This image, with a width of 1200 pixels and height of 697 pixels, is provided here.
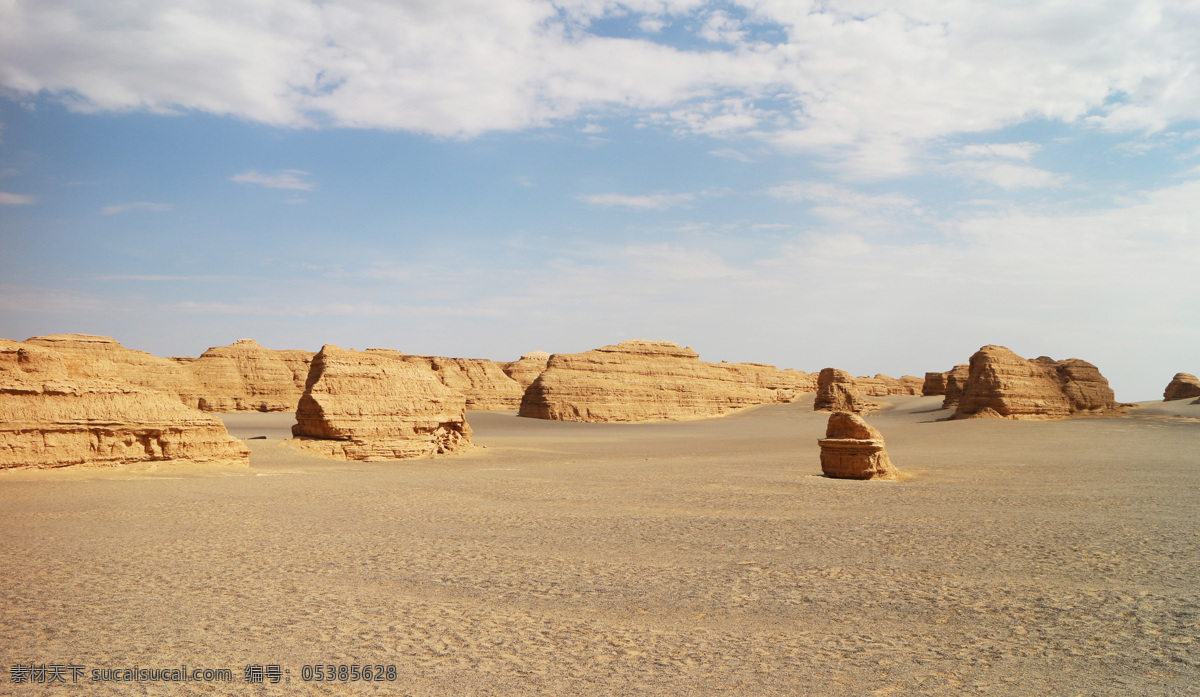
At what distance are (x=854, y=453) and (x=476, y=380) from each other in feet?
187

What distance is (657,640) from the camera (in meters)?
5.24

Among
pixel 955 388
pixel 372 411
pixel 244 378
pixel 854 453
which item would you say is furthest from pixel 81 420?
pixel 955 388

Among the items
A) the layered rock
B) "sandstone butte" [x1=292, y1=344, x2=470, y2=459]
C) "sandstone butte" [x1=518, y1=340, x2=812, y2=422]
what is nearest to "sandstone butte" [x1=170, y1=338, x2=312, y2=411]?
"sandstone butte" [x1=518, y1=340, x2=812, y2=422]

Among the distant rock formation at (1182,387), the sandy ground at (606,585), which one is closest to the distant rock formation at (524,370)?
the distant rock formation at (1182,387)

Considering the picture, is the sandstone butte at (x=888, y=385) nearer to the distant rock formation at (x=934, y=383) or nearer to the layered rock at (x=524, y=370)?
the distant rock formation at (x=934, y=383)

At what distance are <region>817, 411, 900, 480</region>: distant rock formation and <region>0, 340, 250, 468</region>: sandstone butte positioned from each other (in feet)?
46.8

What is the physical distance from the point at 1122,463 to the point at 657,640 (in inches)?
798

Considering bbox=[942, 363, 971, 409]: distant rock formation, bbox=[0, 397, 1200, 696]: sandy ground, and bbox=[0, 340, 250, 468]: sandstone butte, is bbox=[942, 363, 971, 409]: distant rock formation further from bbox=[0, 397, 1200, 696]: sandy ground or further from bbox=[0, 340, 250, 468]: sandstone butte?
bbox=[0, 340, 250, 468]: sandstone butte

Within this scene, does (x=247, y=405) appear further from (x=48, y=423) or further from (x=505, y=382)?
(x=48, y=423)

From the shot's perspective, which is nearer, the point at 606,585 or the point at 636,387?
the point at 606,585

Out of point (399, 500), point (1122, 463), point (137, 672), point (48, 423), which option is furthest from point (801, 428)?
point (137, 672)

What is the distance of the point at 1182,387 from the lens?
191ft

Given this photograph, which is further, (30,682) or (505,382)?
(505,382)

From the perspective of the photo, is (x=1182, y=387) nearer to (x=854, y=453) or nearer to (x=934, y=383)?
(x=934, y=383)
